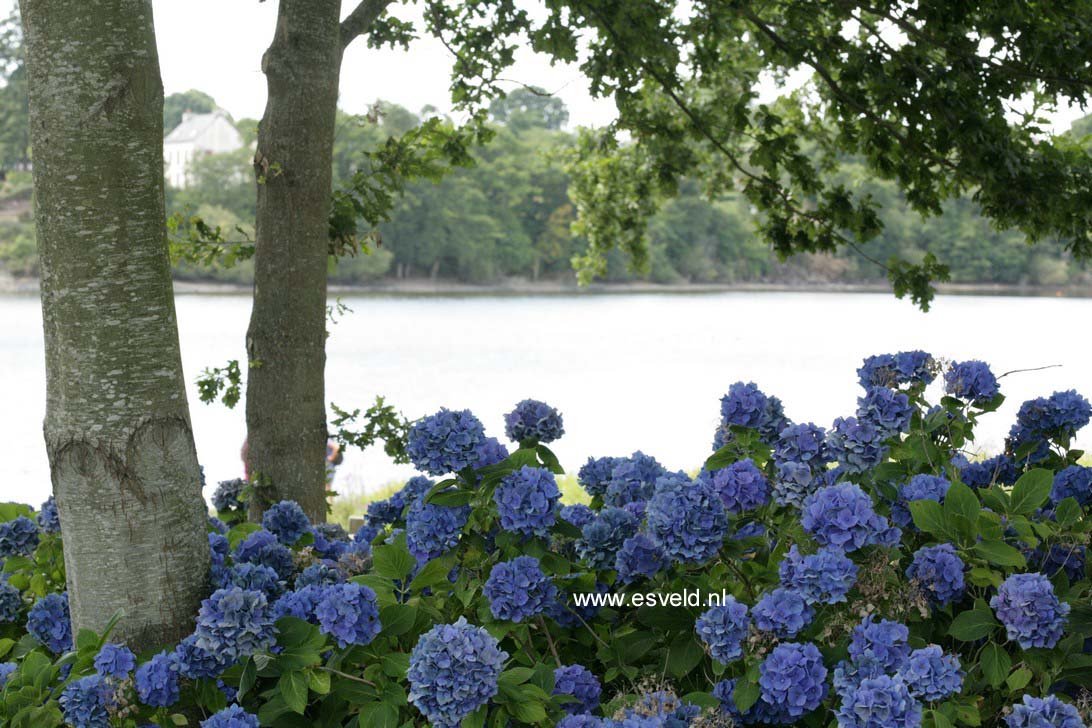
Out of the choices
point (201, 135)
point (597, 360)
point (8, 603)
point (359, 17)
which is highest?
point (201, 135)

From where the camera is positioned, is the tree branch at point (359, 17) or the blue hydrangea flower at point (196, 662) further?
the tree branch at point (359, 17)

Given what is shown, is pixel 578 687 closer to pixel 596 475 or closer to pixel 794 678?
pixel 794 678

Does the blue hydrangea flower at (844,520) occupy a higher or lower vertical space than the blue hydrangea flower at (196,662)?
higher

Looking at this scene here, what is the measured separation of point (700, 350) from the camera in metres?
22.3

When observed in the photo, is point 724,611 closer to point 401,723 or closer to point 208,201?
point 401,723

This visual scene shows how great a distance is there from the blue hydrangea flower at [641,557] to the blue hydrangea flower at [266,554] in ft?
3.06

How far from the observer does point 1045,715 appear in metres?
1.82

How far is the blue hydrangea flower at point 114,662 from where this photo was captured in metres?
2.10

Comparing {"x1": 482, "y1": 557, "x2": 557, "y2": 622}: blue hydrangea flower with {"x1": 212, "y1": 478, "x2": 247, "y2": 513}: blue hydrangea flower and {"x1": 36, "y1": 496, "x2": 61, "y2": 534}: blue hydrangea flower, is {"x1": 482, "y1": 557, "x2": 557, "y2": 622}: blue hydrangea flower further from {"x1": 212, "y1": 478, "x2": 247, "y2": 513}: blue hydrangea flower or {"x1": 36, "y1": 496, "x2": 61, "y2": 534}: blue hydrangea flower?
{"x1": 212, "y1": 478, "x2": 247, "y2": 513}: blue hydrangea flower

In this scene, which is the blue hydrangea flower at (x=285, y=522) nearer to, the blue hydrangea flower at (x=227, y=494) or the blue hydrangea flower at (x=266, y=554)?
the blue hydrangea flower at (x=266, y=554)

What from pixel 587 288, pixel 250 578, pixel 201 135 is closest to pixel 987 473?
pixel 250 578

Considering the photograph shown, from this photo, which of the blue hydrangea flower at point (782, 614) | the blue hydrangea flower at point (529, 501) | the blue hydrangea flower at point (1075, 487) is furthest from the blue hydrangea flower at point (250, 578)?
the blue hydrangea flower at point (1075, 487)

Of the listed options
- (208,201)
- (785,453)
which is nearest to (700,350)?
(785,453)

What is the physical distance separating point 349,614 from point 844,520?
1017 mm
